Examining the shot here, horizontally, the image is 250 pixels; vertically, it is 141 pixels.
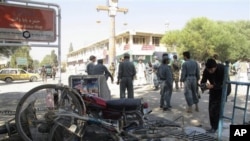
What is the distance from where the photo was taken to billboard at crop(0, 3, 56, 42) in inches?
271

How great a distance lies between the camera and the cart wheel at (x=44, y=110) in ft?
16.1

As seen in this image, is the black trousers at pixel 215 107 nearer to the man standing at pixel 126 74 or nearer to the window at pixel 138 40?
the man standing at pixel 126 74

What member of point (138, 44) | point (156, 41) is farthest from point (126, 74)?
point (156, 41)

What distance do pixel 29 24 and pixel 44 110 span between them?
8.46 feet

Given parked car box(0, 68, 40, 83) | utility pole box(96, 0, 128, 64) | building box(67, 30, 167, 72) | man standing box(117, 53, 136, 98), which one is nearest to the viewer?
man standing box(117, 53, 136, 98)

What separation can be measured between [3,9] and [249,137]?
17.7 feet

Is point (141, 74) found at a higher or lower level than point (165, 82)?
lower

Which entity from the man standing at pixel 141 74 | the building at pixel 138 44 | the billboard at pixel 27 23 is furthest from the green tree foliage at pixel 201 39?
the billboard at pixel 27 23

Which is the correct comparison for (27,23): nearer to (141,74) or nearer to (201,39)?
(141,74)

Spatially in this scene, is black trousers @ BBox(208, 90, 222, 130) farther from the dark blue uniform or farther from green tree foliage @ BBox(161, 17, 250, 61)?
green tree foliage @ BBox(161, 17, 250, 61)

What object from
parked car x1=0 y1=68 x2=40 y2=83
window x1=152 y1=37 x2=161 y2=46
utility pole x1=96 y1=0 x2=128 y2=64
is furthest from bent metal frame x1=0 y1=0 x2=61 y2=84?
window x1=152 y1=37 x2=161 y2=46

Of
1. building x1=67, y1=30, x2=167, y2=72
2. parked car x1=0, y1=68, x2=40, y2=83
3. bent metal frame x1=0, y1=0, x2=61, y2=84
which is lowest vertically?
parked car x1=0, y1=68, x2=40, y2=83

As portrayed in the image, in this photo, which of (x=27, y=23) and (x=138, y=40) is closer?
(x=27, y=23)

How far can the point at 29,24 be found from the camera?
706cm
